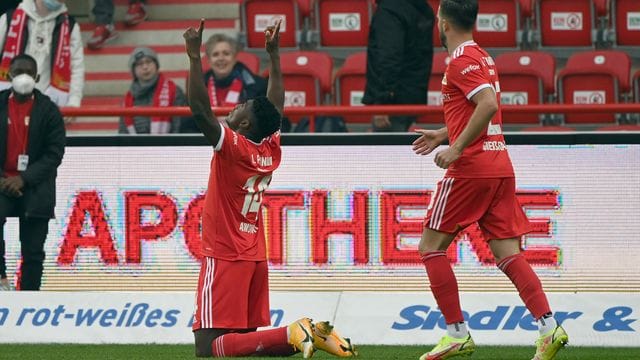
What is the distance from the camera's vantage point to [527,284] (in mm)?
7402

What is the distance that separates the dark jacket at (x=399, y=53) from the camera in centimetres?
1093

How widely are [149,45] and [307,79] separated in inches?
100

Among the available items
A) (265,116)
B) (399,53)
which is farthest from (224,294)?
(399,53)

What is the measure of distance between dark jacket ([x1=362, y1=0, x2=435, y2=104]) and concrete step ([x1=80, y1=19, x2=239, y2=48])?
3.66 metres

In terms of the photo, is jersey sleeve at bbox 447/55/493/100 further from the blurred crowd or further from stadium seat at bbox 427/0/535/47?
stadium seat at bbox 427/0/535/47

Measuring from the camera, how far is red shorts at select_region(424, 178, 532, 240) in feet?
24.6

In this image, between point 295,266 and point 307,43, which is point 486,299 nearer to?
point 295,266

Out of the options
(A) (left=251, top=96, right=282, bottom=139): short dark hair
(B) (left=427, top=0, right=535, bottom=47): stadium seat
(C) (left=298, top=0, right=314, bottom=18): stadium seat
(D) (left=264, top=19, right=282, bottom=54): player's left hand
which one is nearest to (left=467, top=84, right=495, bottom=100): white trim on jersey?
(A) (left=251, top=96, right=282, bottom=139): short dark hair

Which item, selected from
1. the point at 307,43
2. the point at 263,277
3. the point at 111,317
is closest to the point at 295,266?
the point at 111,317

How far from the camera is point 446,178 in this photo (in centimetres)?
757

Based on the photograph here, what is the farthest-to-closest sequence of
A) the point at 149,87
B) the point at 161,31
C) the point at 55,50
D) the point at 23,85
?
1. the point at 161,31
2. the point at 55,50
3. the point at 149,87
4. the point at 23,85

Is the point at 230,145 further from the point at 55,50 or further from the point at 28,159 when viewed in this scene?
the point at 55,50

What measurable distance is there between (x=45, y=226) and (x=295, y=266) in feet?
6.07

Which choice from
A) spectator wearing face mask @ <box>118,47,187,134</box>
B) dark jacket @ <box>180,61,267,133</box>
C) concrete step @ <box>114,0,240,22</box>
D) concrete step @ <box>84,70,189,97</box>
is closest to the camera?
dark jacket @ <box>180,61,267,133</box>
